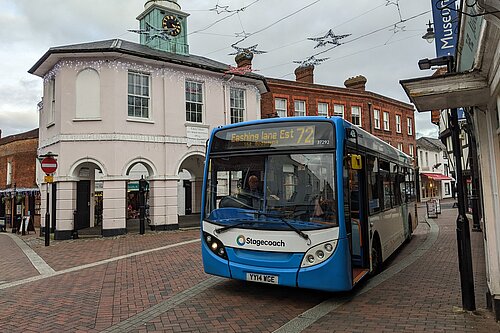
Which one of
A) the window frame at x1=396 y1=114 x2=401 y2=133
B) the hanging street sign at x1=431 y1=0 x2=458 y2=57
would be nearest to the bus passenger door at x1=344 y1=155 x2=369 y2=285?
the hanging street sign at x1=431 y1=0 x2=458 y2=57

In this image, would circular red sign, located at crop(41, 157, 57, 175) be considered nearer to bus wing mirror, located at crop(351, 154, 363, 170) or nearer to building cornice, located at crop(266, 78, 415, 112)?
bus wing mirror, located at crop(351, 154, 363, 170)

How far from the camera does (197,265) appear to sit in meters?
9.28

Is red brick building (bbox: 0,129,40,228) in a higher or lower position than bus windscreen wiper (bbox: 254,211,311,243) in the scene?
higher

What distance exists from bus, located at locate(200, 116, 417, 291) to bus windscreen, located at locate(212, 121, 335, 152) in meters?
0.02

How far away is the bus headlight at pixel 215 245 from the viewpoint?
642 centimetres

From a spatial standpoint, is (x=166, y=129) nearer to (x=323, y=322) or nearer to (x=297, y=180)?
(x=297, y=180)

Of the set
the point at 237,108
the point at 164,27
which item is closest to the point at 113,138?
the point at 237,108

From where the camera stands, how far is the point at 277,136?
6.35 m

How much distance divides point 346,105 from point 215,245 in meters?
24.6

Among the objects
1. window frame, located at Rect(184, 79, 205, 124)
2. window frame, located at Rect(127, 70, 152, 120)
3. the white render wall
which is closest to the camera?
the white render wall

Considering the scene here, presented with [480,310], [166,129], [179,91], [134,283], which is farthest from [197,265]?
[179,91]

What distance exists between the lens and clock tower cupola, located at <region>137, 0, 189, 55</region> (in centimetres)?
2036

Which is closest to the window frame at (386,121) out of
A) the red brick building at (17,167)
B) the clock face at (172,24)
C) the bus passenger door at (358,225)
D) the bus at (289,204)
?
the clock face at (172,24)

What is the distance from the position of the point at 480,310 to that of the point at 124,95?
1475 cm
